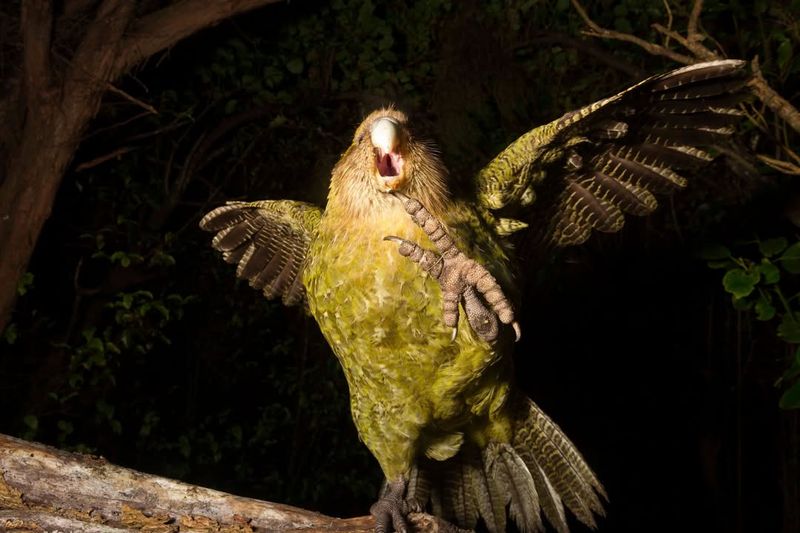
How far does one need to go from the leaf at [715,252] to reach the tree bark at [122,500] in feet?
6.39

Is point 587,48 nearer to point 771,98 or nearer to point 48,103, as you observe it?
point 771,98

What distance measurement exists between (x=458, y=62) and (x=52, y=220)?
2.32 meters

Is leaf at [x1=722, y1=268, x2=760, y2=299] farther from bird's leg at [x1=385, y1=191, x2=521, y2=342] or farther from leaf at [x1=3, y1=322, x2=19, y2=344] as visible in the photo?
leaf at [x1=3, y1=322, x2=19, y2=344]

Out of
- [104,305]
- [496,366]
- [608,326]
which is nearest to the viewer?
[496,366]

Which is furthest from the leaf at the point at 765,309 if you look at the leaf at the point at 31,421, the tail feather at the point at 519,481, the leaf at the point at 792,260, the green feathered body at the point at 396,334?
the leaf at the point at 31,421

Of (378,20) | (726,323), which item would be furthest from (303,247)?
(726,323)

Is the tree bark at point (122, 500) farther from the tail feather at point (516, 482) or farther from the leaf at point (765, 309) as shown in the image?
the leaf at point (765, 309)

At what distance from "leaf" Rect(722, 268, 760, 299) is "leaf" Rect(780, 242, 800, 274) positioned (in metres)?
0.15

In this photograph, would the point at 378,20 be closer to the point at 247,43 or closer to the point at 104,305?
the point at 247,43

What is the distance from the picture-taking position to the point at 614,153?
2.59 metres

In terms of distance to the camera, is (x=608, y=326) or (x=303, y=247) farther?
(x=608, y=326)

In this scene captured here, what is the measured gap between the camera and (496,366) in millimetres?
2334

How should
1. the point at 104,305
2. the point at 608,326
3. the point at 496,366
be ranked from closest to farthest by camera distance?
the point at 496,366, the point at 104,305, the point at 608,326

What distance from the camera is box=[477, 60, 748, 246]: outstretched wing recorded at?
2.26 metres
